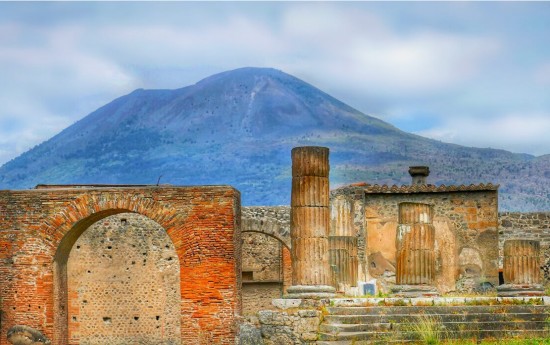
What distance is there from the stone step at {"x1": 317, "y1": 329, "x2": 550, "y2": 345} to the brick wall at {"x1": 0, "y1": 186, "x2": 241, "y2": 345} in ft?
13.5

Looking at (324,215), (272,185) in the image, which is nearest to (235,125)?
(272,185)

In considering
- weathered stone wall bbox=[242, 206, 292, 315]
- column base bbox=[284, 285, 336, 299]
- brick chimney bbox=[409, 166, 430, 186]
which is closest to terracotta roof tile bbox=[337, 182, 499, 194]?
brick chimney bbox=[409, 166, 430, 186]

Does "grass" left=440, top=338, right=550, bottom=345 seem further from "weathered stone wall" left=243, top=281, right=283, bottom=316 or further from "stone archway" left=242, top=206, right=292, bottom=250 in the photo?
"weathered stone wall" left=243, top=281, right=283, bottom=316

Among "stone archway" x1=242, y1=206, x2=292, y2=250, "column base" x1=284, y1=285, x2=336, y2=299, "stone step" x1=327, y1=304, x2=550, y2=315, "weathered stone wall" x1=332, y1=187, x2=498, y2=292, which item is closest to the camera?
"stone step" x1=327, y1=304, x2=550, y2=315

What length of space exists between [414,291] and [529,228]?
9079mm

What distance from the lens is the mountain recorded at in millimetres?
83750

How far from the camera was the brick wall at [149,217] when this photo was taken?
69.1 ft

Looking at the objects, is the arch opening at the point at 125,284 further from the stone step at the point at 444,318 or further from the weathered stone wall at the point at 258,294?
the stone step at the point at 444,318

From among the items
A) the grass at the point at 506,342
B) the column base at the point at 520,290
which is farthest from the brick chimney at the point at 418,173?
the grass at the point at 506,342

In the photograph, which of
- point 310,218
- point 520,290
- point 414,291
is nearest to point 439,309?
point 414,291

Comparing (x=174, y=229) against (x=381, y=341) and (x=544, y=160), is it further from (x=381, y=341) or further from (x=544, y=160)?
(x=544, y=160)

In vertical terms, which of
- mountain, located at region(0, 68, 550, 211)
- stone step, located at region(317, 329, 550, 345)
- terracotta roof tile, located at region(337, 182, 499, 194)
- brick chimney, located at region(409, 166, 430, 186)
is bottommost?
stone step, located at region(317, 329, 550, 345)

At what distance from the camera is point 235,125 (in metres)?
105

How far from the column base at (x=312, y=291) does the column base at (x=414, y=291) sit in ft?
4.00
